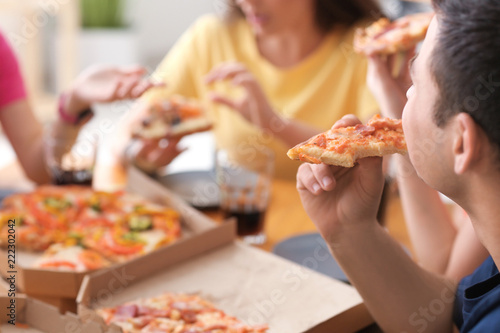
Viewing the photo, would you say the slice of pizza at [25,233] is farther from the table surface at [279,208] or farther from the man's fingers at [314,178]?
the man's fingers at [314,178]

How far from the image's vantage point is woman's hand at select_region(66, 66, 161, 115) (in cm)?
165

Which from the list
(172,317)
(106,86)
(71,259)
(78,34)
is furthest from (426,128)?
(78,34)

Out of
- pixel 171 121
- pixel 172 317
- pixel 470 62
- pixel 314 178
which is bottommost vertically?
pixel 172 317

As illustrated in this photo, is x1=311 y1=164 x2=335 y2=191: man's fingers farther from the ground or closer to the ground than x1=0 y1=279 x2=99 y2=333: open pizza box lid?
farther from the ground

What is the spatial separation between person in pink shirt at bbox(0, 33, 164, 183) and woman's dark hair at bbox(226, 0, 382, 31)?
923 millimetres

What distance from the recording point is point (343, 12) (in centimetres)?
227

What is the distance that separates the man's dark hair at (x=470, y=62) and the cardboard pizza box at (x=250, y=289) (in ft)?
1.62

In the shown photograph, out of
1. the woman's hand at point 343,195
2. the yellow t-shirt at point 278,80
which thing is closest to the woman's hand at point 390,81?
the woman's hand at point 343,195

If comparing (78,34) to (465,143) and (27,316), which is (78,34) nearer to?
(27,316)

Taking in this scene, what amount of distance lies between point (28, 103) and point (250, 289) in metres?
1.19

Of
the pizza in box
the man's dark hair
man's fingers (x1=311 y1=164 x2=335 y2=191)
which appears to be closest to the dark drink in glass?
the pizza in box

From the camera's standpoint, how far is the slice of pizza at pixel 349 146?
86 centimetres

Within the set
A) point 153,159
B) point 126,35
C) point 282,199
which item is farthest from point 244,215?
point 126,35

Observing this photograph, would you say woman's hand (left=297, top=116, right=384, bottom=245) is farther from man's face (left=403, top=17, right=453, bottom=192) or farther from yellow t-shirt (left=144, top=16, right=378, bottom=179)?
yellow t-shirt (left=144, top=16, right=378, bottom=179)
